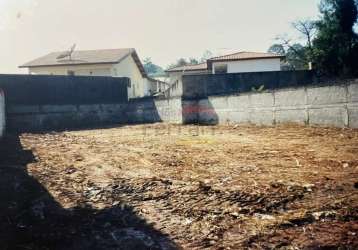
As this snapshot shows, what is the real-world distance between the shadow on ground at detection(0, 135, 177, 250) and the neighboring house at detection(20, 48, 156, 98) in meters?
23.9

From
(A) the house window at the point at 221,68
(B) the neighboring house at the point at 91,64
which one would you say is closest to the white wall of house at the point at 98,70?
(B) the neighboring house at the point at 91,64

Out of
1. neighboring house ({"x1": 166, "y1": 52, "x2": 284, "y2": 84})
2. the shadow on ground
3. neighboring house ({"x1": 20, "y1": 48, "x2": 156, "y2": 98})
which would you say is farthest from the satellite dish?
the shadow on ground

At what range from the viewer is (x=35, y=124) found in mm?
17953

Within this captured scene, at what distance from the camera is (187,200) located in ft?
14.3

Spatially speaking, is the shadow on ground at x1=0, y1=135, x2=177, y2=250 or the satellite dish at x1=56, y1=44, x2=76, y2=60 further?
the satellite dish at x1=56, y1=44, x2=76, y2=60

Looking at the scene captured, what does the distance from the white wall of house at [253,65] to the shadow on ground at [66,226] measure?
90.8 feet

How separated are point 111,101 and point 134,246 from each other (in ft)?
59.4

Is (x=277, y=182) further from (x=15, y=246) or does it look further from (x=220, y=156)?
(x=15, y=246)

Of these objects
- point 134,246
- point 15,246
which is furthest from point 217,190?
point 15,246

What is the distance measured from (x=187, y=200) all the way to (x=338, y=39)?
78.1ft

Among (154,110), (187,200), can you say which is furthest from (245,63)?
(187,200)

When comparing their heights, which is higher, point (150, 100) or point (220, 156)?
point (150, 100)

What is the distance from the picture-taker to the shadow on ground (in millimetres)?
3289

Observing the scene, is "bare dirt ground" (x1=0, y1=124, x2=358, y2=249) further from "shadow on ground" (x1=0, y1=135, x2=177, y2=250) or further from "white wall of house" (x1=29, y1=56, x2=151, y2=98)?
"white wall of house" (x1=29, y1=56, x2=151, y2=98)
